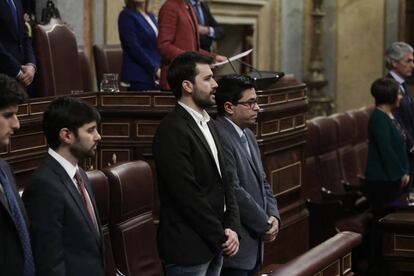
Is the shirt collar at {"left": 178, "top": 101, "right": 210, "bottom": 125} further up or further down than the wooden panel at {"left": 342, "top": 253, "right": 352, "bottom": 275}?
further up

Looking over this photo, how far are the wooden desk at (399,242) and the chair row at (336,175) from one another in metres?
0.90

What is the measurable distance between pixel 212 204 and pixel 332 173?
147 inches

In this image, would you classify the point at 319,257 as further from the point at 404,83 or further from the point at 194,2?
the point at 404,83

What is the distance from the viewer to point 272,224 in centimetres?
408

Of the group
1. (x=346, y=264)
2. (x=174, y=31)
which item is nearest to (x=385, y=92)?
(x=174, y=31)

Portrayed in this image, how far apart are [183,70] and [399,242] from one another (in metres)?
2.06

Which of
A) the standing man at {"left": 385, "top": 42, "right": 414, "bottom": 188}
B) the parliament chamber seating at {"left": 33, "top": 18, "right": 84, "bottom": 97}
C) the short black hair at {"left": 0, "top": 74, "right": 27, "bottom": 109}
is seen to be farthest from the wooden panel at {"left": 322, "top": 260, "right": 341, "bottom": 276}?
the standing man at {"left": 385, "top": 42, "right": 414, "bottom": 188}

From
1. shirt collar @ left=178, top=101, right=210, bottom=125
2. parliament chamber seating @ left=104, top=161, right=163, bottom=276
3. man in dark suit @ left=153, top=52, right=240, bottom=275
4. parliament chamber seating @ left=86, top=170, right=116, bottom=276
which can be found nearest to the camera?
man in dark suit @ left=153, top=52, right=240, bottom=275

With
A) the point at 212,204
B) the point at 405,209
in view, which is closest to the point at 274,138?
the point at 405,209

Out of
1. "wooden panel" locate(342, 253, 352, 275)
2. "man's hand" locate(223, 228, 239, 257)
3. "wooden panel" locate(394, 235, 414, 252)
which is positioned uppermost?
"man's hand" locate(223, 228, 239, 257)

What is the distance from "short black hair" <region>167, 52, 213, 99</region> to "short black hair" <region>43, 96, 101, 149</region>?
660mm

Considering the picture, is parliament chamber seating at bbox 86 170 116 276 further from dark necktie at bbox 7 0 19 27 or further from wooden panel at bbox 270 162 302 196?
wooden panel at bbox 270 162 302 196

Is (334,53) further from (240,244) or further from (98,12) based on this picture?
(240,244)

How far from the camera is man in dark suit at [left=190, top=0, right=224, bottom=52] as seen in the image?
6.25 m
